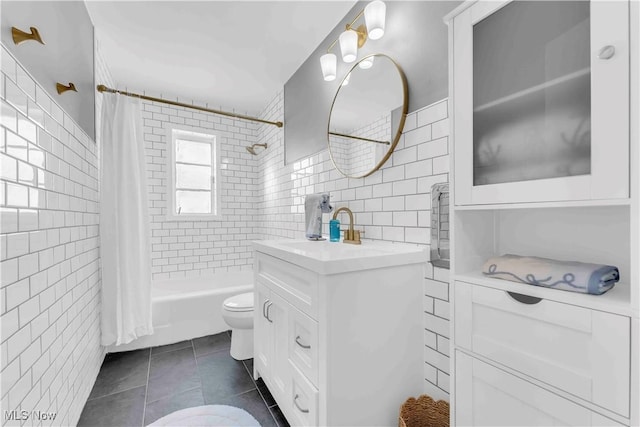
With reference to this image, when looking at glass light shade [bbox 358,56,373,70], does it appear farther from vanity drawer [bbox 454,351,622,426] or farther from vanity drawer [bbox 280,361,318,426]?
vanity drawer [bbox 280,361,318,426]

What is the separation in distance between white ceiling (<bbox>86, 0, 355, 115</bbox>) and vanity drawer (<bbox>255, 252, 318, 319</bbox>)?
1.63m

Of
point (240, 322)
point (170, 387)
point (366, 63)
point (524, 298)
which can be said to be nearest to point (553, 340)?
point (524, 298)

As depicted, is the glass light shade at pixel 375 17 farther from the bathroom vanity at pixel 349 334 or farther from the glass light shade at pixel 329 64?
the bathroom vanity at pixel 349 334

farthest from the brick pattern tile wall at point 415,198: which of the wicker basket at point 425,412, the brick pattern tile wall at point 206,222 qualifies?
the brick pattern tile wall at point 206,222

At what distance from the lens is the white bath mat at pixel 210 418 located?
152cm

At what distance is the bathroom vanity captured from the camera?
1.11 metres

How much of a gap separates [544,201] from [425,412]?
42.5 inches

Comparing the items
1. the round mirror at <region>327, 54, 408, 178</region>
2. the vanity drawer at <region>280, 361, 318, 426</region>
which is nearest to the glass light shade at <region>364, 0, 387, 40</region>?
the round mirror at <region>327, 54, 408, 178</region>

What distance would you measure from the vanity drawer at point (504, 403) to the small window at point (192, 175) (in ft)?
10.4

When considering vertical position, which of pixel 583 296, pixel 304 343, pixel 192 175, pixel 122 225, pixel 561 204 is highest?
pixel 192 175

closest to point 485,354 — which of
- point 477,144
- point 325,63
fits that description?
point 477,144

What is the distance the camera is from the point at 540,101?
77cm

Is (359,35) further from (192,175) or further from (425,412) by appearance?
(192,175)

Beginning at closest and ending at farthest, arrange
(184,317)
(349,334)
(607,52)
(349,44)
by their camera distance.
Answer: (607,52)
(349,334)
(349,44)
(184,317)
